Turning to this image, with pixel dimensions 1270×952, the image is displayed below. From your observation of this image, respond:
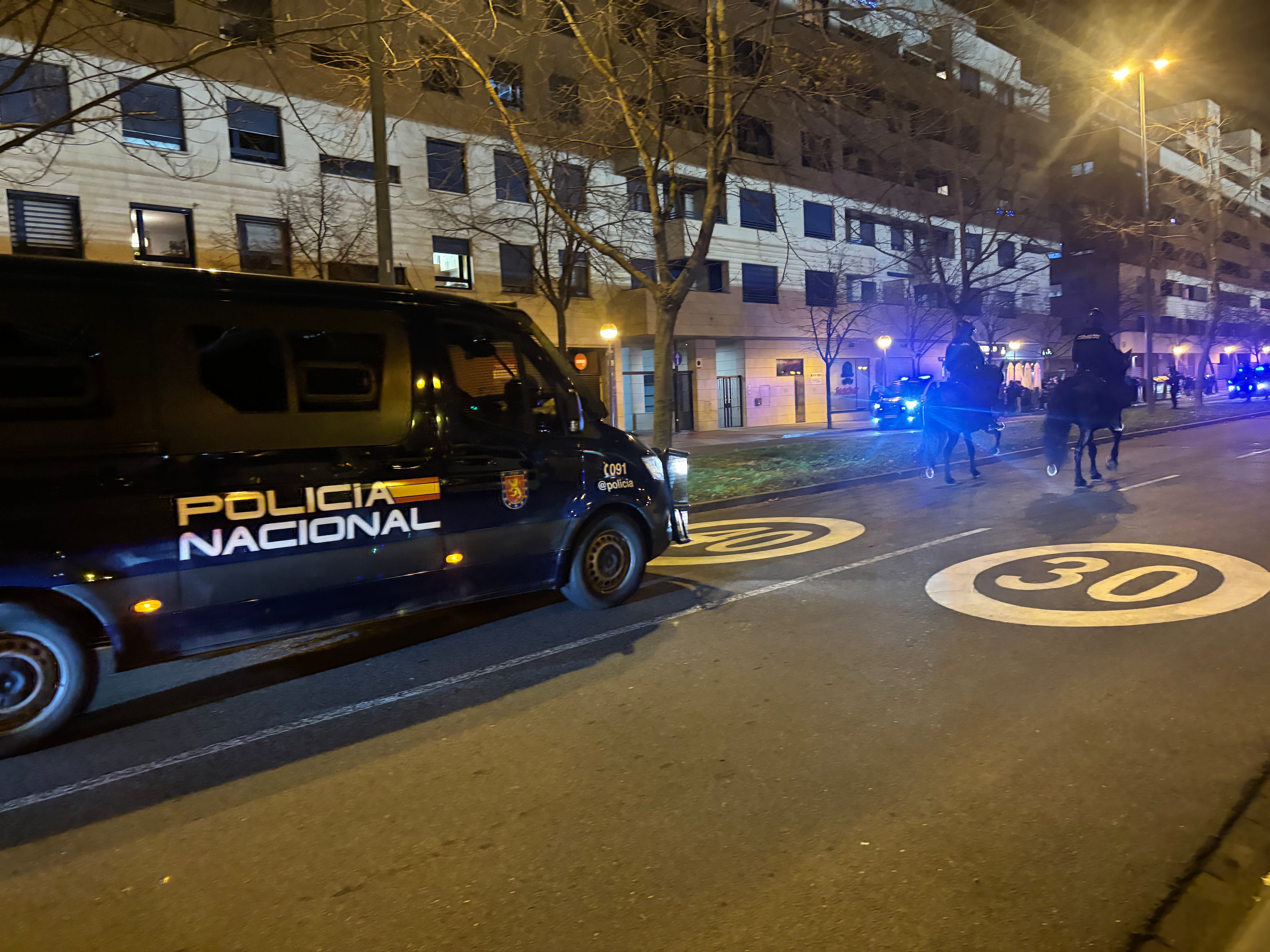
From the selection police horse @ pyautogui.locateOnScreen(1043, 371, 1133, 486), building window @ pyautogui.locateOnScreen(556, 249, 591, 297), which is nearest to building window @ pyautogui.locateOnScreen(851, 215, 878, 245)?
building window @ pyautogui.locateOnScreen(556, 249, 591, 297)

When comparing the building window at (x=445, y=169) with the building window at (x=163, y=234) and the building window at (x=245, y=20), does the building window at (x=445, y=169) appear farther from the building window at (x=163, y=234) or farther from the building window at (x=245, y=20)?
the building window at (x=163, y=234)

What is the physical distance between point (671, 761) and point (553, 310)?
24322 millimetres

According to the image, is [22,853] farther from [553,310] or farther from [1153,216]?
[1153,216]

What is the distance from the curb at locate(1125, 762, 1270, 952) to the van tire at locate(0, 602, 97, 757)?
4805 mm

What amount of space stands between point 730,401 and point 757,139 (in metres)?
10.2

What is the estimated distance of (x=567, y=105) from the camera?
49.2 ft

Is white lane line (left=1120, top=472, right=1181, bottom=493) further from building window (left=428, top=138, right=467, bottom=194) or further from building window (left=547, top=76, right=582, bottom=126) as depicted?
building window (left=428, top=138, right=467, bottom=194)

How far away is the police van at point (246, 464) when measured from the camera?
4.25 meters

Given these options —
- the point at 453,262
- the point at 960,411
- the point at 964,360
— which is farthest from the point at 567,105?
the point at 453,262

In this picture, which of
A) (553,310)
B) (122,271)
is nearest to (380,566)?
(122,271)

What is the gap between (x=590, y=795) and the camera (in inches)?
142

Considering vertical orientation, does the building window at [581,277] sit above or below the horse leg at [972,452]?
above

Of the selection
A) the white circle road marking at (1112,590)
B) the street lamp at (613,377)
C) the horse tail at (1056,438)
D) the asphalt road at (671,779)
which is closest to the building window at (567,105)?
the horse tail at (1056,438)

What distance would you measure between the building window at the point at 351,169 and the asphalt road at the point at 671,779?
60.2 feet
